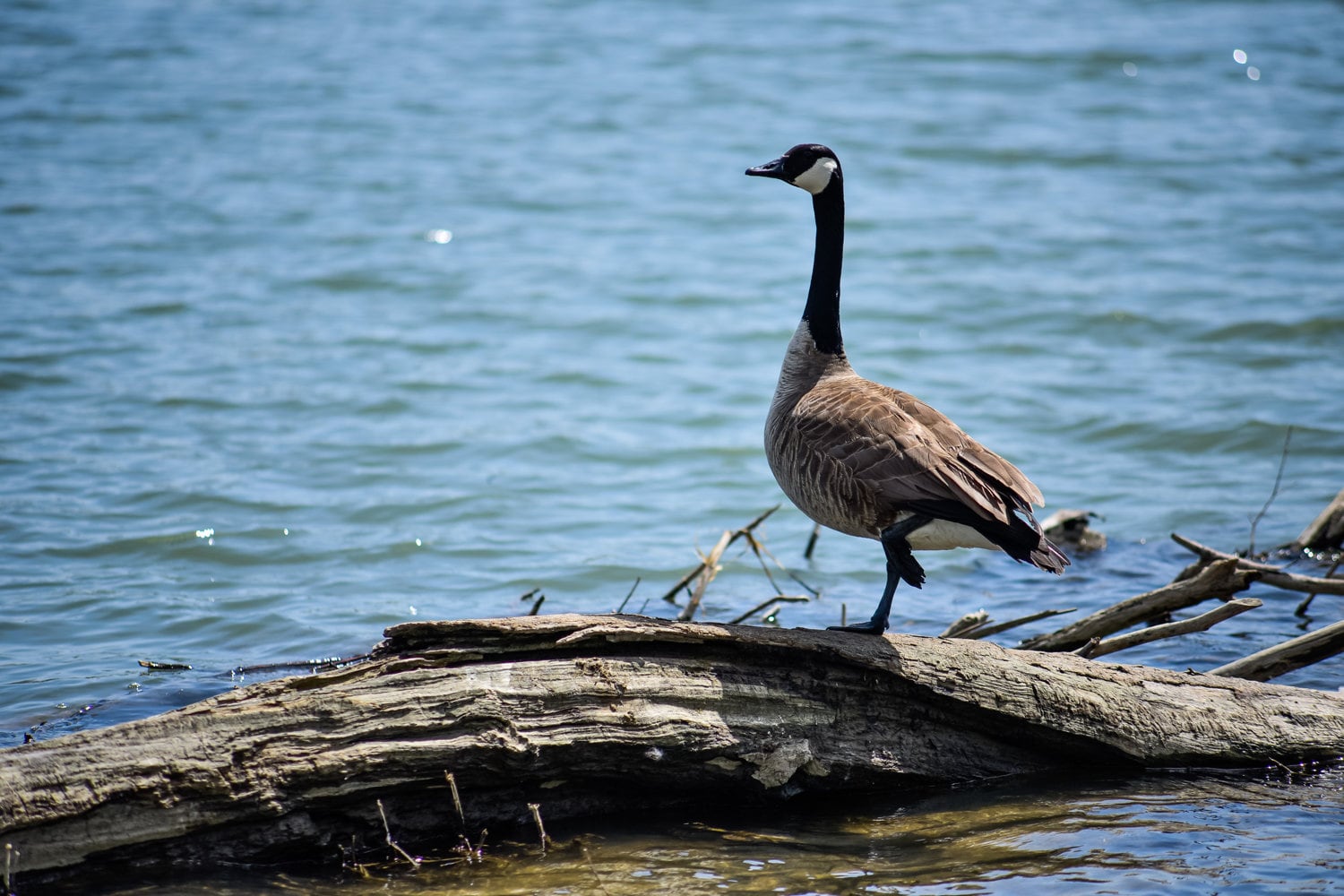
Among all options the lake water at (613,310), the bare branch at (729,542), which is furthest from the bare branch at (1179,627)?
the bare branch at (729,542)

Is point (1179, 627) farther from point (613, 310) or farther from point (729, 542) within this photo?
point (613, 310)

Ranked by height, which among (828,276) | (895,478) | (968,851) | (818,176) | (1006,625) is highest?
(818,176)

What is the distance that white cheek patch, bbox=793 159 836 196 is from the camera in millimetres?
6285

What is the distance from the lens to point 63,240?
15656mm

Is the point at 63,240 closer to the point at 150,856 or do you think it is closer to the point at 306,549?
the point at 306,549

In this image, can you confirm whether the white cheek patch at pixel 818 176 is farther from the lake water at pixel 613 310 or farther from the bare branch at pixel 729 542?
the lake water at pixel 613 310

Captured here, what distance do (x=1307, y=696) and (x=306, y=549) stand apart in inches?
262

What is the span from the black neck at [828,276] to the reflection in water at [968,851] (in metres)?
2.39

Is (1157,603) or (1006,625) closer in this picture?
(1157,603)

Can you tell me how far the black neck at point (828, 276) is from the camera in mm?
6352

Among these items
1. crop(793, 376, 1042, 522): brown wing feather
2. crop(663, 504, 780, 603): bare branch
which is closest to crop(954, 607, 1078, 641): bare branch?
crop(793, 376, 1042, 522): brown wing feather

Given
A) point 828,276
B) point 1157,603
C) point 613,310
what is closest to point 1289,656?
point 1157,603

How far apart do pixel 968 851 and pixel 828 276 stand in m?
3.02

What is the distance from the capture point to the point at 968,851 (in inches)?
182
